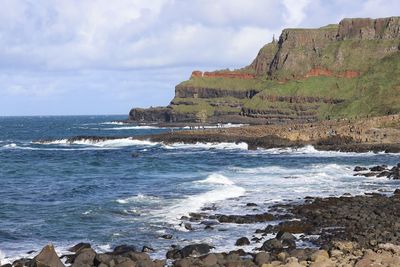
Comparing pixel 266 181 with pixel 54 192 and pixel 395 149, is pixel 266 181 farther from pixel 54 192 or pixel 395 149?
pixel 395 149

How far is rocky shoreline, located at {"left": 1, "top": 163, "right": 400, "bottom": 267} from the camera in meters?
22.1

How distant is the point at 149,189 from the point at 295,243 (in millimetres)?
20284

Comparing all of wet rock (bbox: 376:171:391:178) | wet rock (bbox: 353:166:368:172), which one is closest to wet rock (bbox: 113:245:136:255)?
wet rock (bbox: 376:171:391:178)

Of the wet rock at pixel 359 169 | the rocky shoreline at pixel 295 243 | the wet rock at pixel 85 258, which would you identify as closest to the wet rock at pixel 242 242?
the rocky shoreline at pixel 295 243

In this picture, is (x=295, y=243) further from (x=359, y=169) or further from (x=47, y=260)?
(x=359, y=169)

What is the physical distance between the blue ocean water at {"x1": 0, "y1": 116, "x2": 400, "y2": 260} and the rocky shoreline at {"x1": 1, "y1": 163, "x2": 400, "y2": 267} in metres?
1.13

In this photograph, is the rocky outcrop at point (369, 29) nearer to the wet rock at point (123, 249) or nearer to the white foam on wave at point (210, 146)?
the white foam on wave at point (210, 146)

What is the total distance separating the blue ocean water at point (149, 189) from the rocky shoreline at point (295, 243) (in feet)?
3.69

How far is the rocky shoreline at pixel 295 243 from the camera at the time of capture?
72.6 ft

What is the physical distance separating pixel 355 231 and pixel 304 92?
151 m

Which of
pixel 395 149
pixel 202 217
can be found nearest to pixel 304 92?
pixel 395 149

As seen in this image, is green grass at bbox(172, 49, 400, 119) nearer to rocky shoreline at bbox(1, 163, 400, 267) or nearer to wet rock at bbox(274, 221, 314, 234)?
rocky shoreline at bbox(1, 163, 400, 267)

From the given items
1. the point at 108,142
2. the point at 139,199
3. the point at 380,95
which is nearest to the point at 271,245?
the point at 139,199

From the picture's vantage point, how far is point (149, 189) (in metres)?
44.9
